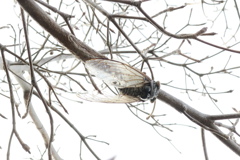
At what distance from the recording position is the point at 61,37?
1.59 ft

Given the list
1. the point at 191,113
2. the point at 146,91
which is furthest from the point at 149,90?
the point at 191,113

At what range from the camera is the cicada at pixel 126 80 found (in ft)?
1.40

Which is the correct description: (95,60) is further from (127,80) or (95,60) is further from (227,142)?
(227,142)

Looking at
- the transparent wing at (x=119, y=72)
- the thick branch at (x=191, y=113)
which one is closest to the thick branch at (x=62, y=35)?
the transparent wing at (x=119, y=72)

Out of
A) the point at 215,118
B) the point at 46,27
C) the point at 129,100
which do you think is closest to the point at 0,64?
the point at 46,27

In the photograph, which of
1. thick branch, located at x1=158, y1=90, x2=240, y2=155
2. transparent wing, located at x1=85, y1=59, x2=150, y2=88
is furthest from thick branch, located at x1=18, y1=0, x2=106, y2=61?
thick branch, located at x1=158, y1=90, x2=240, y2=155

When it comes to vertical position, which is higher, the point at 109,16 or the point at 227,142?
the point at 109,16

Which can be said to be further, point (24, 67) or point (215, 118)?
point (24, 67)

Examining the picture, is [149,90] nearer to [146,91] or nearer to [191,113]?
[146,91]

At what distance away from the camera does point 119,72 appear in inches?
17.1

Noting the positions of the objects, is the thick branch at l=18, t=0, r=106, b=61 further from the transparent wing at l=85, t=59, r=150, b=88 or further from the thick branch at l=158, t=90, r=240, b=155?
the thick branch at l=158, t=90, r=240, b=155

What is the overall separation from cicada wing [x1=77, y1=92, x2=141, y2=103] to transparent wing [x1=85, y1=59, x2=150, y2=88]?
2 cm

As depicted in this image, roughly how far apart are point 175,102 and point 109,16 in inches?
7.6

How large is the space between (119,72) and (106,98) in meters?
0.05
